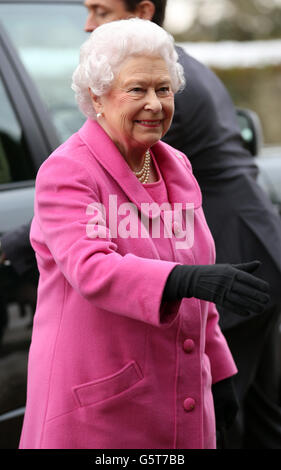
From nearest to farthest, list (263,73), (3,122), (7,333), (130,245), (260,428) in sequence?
(130,245), (7,333), (3,122), (260,428), (263,73)

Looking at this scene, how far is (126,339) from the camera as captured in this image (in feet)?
5.62

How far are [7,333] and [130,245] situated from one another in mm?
803

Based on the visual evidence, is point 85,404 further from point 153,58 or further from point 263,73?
point 263,73

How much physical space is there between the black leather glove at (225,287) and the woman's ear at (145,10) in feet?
3.67

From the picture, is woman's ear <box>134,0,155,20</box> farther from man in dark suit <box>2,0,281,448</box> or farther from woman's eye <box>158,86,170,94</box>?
woman's eye <box>158,86,170,94</box>

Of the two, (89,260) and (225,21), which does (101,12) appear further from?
(225,21)

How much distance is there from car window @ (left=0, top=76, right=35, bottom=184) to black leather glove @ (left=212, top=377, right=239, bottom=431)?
979mm

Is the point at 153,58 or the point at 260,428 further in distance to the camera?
the point at 260,428

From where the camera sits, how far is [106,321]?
170cm

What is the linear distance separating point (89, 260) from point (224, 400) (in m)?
0.86

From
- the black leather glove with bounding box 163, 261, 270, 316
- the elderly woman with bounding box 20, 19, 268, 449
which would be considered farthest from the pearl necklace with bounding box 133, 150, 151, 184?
the black leather glove with bounding box 163, 261, 270, 316

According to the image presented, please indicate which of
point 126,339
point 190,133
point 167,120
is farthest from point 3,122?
point 126,339

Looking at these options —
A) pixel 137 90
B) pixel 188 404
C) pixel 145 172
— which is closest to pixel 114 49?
pixel 137 90

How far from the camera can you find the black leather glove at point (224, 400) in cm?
219
